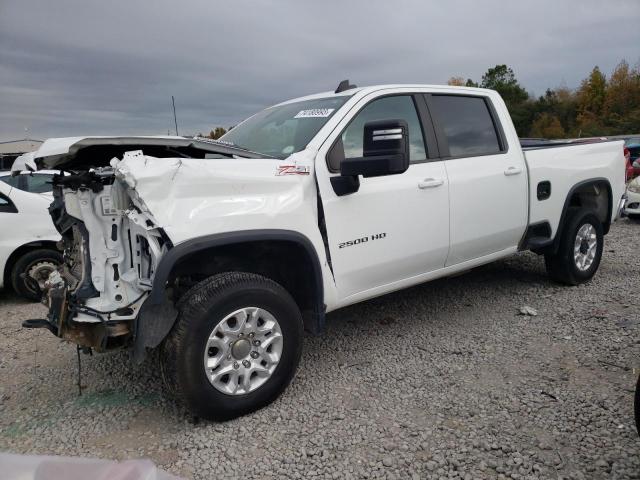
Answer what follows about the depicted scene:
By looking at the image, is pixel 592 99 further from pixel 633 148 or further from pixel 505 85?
pixel 633 148

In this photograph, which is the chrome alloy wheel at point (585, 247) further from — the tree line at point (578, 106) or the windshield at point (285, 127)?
the tree line at point (578, 106)

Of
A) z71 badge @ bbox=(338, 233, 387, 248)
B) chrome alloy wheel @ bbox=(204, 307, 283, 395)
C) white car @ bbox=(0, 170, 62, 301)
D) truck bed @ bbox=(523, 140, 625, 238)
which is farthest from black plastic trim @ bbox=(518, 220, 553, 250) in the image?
white car @ bbox=(0, 170, 62, 301)

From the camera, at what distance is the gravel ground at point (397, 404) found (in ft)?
8.14

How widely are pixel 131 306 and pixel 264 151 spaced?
1.41 meters

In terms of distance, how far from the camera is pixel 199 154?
118 inches

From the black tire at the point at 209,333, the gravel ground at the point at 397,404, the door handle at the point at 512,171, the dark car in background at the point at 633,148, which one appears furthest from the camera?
the dark car in background at the point at 633,148

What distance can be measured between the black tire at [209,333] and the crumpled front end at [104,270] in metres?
0.28

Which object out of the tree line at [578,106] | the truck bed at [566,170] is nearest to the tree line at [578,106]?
the tree line at [578,106]

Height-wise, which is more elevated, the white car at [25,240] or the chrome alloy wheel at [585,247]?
the white car at [25,240]

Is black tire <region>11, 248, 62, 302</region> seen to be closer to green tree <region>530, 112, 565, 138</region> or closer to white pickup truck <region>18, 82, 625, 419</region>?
white pickup truck <region>18, 82, 625, 419</region>

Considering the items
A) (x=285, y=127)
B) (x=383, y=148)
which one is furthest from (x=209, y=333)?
(x=285, y=127)

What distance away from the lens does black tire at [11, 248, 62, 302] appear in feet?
17.7

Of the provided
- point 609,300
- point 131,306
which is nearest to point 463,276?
point 609,300

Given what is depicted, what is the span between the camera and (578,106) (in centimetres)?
5328
